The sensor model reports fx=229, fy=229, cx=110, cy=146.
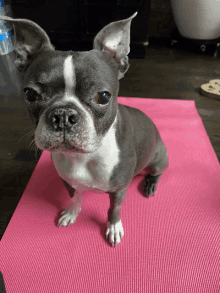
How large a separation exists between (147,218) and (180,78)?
274cm

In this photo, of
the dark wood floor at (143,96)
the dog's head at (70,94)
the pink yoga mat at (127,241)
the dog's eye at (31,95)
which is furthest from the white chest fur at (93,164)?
the dark wood floor at (143,96)

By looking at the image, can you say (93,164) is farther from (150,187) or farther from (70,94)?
(150,187)

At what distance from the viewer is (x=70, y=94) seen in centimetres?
103

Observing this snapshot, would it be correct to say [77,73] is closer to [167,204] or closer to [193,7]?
[167,204]

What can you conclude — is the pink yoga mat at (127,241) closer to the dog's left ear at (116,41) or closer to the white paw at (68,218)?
the white paw at (68,218)

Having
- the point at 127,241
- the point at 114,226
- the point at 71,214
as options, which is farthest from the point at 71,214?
the point at 127,241

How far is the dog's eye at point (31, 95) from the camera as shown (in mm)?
1044

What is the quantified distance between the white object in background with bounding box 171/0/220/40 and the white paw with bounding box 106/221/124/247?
12.8 ft

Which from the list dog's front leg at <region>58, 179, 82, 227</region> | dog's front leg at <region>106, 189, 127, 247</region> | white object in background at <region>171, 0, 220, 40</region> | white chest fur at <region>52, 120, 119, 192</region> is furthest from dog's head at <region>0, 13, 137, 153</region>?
white object in background at <region>171, 0, 220, 40</region>

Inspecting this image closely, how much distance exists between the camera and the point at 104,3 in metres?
3.75

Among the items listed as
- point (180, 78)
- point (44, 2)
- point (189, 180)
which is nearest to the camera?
point (189, 180)

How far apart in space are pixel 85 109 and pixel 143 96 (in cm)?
236

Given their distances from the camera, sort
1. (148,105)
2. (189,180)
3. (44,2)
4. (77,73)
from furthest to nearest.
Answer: (44,2) → (148,105) → (189,180) → (77,73)

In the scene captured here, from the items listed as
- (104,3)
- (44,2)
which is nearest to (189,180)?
(104,3)
